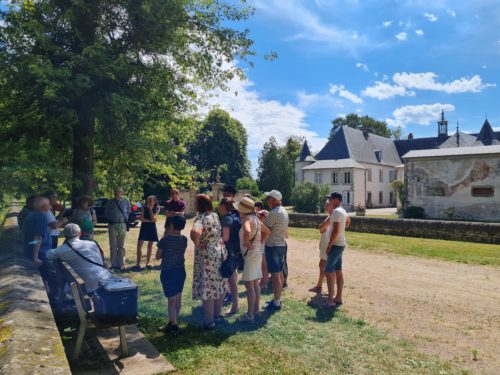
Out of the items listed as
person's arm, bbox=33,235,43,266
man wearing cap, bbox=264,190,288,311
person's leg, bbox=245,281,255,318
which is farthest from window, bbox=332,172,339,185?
person's arm, bbox=33,235,43,266

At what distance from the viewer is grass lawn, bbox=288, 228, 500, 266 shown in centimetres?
1086

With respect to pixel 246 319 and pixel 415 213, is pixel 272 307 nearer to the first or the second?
pixel 246 319

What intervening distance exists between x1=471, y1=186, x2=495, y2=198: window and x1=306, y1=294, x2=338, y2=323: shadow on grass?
19.0 meters

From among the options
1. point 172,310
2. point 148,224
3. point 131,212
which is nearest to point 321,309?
point 172,310

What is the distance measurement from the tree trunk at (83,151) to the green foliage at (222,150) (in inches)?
1511

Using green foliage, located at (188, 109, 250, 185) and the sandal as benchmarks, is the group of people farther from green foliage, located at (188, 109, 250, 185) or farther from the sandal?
green foliage, located at (188, 109, 250, 185)

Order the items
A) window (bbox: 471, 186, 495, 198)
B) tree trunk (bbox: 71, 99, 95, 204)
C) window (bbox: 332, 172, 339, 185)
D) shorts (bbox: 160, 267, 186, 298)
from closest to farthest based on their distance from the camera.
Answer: shorts (bbox: 160, 267, 186, 298) < tree trunk (bbox: 71, 99, 95, 204) < window (bbox: 471, 186, 495, 198) < window (bbox: 332, 172, 339, 185)

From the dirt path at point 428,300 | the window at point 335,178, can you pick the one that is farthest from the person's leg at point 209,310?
the window at point 335,178

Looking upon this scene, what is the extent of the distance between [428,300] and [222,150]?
41734 mm

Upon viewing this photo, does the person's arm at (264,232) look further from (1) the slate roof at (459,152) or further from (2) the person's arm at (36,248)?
(1) the slate roof at (459,152)

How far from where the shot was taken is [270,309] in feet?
20.0

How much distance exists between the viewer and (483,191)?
21688mm

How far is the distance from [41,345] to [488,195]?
24.0 meters

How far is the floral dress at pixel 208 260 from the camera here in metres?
5.09
